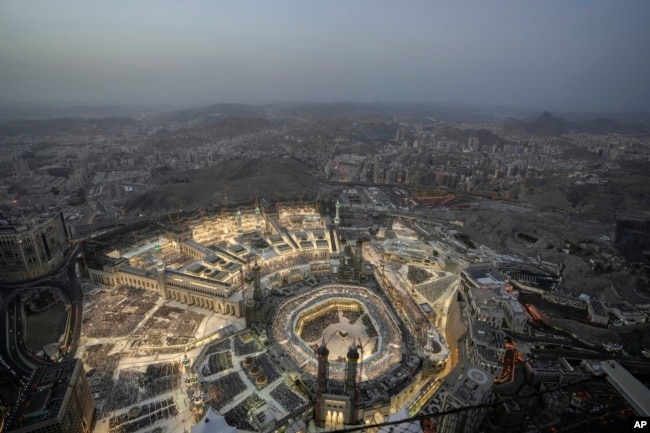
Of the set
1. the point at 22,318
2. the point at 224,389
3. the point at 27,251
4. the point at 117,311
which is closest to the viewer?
the point at 224,389

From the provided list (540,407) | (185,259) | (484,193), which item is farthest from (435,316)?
(484,193)

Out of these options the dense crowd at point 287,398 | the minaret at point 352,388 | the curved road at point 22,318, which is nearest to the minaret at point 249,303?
the dense crowd at point 287,398

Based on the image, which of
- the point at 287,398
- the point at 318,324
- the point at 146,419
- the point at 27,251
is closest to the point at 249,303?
the point at 318,324

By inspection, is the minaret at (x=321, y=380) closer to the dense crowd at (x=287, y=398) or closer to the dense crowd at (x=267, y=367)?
the dense crowd at (x=287, y=398)

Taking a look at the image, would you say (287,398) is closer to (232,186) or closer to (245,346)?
(245,346)

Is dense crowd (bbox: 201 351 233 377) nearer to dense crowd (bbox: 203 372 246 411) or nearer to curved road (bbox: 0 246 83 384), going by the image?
dense crowd (bbox: 203 372 246 411)

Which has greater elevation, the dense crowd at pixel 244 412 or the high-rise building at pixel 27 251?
the high-rise building at pixel 27 251

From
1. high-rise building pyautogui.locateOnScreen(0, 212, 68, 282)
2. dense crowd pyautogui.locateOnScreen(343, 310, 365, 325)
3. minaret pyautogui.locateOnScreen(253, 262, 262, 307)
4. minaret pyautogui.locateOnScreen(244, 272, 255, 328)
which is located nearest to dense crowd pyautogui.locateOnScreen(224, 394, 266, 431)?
minaret pyautogui.locateOnScreen(244, 272, 255, 328)
